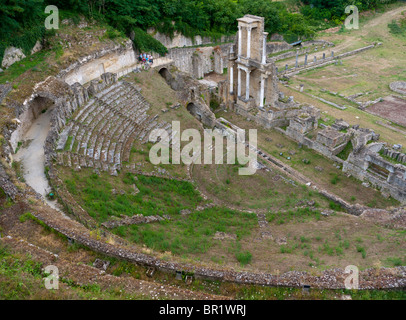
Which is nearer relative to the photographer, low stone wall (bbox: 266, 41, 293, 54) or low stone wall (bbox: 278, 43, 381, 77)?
low stone wall (bbox: 278, 43, 381, 77)

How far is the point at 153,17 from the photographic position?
37.1 metres

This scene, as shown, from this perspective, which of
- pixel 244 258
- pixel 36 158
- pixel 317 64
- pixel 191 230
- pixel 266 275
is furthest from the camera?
pixel 317 64

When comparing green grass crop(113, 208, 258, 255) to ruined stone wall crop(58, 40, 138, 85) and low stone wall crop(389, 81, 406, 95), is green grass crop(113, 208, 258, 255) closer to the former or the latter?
ruined stone wall crop(58, 40, 138, 85)

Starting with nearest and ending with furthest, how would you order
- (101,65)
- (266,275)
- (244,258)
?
(266,275)
(244,258)
(101,65)

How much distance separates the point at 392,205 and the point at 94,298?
19.1 metres

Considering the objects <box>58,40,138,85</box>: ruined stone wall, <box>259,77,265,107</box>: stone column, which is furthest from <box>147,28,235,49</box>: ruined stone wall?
<box>259,77,265,107</box>: stone column

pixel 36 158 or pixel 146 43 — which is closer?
pixel 36 158

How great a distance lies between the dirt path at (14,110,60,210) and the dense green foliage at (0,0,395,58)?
26.3ft

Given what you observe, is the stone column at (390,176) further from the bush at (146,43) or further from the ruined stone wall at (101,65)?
the bush at (146,43)

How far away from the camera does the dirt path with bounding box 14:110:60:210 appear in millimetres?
16641

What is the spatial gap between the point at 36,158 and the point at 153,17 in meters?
24.3

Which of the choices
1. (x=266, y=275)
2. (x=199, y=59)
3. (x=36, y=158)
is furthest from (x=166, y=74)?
(x=266, y=275)

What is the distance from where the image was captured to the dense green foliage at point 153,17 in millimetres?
26953

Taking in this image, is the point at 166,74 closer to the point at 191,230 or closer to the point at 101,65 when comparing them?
the point at 101,65
